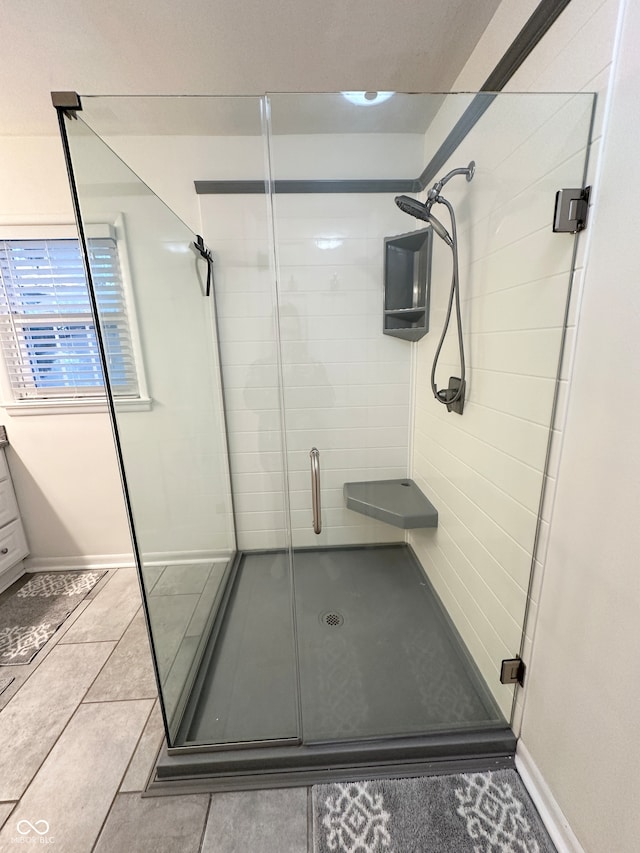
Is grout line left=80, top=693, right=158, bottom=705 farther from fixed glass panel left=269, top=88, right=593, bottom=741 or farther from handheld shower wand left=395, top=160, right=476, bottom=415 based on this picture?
handheld shower wand left=395, top=160, right=476, bottom=415

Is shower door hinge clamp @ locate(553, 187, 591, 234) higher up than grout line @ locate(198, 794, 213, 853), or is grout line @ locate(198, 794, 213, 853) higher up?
shower door hinge clamp @ locate(553, 187, 591, 234)

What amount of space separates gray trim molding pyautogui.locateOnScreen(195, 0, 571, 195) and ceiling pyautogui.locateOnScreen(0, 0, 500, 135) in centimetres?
28

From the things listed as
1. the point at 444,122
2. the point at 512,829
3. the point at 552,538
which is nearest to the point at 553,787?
the point at 512,829

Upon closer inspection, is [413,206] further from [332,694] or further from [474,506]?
[332,694]

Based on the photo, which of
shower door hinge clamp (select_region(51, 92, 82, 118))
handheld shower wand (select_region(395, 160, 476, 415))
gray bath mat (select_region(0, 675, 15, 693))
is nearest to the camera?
shower door hinge clamp (select_region(51, 92, 82, 118))

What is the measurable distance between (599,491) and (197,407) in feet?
5.22

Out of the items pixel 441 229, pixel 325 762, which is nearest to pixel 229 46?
pixel 441 229

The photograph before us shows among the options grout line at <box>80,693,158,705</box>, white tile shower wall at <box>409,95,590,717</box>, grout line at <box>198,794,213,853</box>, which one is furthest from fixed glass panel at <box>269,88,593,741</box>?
grout line at <box>80,693,158,705</box>

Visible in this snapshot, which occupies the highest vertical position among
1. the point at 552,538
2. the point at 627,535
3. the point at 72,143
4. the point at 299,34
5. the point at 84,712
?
the point at 299,34

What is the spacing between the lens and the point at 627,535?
2.49 ft

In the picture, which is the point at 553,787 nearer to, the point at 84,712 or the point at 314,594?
the point at 314,594

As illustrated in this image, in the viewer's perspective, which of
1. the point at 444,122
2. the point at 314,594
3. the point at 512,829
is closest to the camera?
the point at 512,829

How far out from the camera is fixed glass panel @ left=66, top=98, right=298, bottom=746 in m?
1.08

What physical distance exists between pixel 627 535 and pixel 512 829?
1.00 meters
